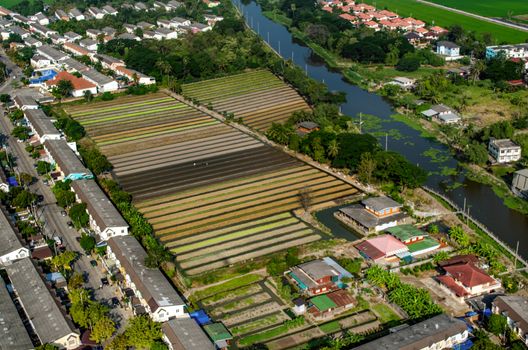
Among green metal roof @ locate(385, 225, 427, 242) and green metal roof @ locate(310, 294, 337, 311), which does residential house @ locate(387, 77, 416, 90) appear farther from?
green metal roof @ locate(310, 294, 337, 311)

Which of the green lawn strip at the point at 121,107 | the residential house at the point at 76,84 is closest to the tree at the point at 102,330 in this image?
the green lawn strip at the point at 121,107

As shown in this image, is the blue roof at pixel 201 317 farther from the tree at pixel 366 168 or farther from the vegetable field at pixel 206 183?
the tree at pixel 366 168

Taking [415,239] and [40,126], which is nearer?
[415,239]

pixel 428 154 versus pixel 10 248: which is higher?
pixel 10 248

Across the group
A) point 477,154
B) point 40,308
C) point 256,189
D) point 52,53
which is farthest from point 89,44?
point 40,308

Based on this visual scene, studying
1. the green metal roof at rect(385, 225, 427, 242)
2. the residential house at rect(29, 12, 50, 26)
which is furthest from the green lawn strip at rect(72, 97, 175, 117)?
the residential house at rect(29, 12, 50, 26)

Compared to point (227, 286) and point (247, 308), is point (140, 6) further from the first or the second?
point (247, 308)
